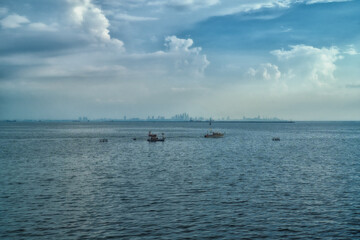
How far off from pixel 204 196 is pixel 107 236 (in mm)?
14618

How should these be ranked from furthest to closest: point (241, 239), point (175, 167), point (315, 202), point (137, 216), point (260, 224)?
1. point (175, 167)
2. point (315, 202)
3. point (137, 216)
4. point (260, 224)
5. point (241, 239)

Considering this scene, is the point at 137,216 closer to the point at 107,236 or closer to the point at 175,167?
the point at 107,236

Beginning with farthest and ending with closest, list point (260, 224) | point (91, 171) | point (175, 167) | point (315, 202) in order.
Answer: point (175, 167), point (91, 171), point (315, 202), point (260, 224)

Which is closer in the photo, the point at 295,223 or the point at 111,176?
the point at 295,223

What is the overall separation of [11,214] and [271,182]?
32946mm

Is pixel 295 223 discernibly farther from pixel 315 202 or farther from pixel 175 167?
pixel 175 167

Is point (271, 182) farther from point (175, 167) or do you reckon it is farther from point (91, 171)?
point (91, 171)

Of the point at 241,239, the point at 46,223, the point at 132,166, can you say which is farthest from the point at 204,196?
the point at 132,166

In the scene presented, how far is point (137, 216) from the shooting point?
30.5 meters

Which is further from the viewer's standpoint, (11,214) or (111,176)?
(111,176)

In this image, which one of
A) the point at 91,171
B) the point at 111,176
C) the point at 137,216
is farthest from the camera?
the point at 91,171

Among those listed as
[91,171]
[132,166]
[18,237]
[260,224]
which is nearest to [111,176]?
[91,171]

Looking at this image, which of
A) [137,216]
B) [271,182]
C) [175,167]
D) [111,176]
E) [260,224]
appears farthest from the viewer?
[175,167]

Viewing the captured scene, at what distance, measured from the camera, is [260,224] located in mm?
28578
